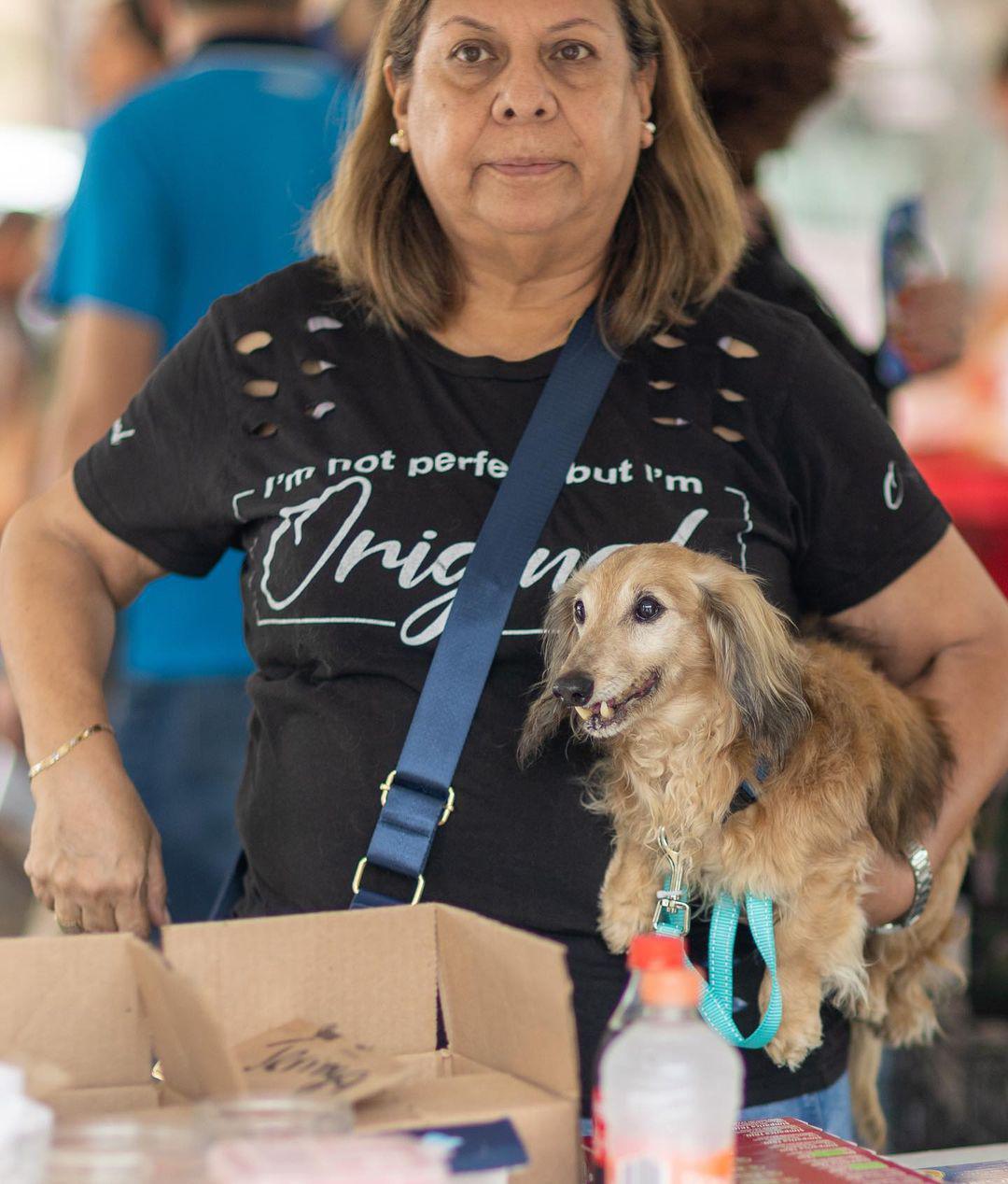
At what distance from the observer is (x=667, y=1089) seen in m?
1.13

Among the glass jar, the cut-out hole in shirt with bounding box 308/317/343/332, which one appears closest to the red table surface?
the cut-out hole in shirt with bounding box 308/317/343/332

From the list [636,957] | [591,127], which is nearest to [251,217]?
[591,127]

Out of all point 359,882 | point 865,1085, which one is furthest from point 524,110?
point 865,1085

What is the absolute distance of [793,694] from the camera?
6.01 ft

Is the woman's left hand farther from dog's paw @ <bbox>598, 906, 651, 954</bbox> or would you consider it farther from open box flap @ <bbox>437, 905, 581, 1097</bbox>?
open box flap @ <bbox>437, 905, 581, 1097</bbox>

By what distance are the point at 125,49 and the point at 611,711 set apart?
3.41 metres

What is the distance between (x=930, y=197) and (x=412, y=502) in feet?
11.0

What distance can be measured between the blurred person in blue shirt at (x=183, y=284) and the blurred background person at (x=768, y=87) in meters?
0.70

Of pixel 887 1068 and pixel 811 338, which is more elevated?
pixel 811 338

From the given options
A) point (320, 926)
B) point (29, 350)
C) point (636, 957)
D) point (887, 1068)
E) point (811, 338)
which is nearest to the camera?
point (636, 957)

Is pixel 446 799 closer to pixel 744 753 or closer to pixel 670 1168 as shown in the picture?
pixel 744 753

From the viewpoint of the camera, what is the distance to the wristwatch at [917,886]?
1900 millimetres

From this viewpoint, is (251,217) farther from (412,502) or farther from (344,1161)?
(344,1161)

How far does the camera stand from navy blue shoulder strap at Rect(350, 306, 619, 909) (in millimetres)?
1670
